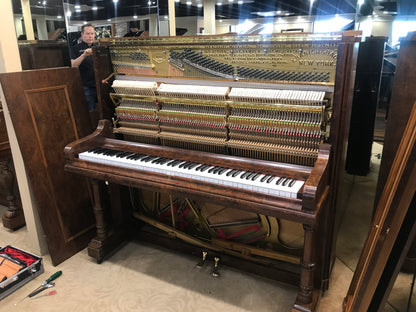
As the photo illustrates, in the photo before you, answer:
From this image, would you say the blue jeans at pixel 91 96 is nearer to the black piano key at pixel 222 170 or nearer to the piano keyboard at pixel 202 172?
the piano keyboard at pixel 202 172

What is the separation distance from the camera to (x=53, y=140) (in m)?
2.44

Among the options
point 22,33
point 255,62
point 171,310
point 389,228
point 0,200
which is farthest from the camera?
point 0,200

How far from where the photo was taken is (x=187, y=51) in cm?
209

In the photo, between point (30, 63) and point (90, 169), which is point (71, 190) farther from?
point (30, 63)

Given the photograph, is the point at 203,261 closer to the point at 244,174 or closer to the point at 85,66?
the point at 244,174

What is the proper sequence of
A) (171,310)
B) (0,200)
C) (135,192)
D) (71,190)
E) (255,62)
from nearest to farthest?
(255,62), (171,310), (71,190), (135,192), (0,200)

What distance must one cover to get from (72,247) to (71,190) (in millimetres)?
444

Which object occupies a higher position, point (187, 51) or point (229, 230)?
point (187, 51)

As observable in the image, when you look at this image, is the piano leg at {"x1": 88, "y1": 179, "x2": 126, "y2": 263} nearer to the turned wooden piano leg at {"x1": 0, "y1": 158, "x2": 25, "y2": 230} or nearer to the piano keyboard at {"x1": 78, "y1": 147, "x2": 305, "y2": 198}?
→ the piano keyboard at {"x1": 78, "y1": 147, "x2": 305, "y2": 198}

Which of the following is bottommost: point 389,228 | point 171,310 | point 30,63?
point 171,310

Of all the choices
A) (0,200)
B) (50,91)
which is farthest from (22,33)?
(0,200)

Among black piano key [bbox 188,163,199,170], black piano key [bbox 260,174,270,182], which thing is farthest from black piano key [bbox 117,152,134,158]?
black piano key [bbox 260,174,270,182]

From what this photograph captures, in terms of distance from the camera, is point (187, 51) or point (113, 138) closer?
point (187, 51)

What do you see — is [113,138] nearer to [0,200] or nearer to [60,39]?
[60,39]
